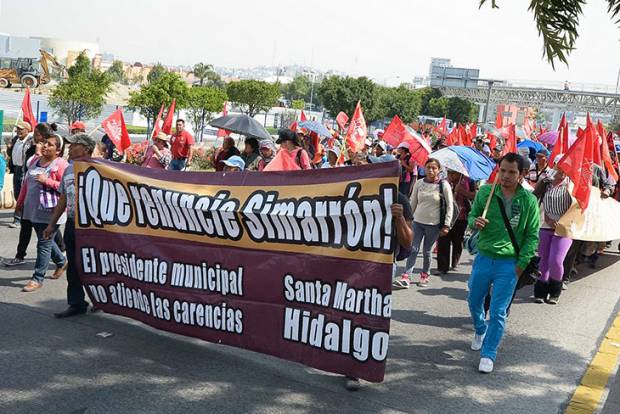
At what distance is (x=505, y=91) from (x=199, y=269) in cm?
6871

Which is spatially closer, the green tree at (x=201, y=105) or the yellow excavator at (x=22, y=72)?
the green tree at (x=201, y=105)

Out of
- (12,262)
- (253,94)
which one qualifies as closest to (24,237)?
(12,262)

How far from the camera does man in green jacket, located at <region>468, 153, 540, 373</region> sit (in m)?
5.45

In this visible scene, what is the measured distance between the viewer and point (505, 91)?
6988cm

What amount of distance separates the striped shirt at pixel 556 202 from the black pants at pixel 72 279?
505cm

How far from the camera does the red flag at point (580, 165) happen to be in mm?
7824

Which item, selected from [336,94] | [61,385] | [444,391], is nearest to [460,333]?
[444,391]

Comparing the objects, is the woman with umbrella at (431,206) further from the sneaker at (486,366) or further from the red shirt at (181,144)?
the red shirt at (181,144)

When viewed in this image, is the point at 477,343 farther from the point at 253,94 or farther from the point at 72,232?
the point at 253,94

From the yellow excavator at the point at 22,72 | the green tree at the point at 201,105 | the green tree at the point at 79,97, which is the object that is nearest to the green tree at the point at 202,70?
the yellow excavator at the point at 22,72

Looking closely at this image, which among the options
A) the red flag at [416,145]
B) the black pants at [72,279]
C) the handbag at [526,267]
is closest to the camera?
the handbag at [526,267]

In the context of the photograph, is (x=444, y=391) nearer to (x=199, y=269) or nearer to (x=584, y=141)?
(x=199, y=269)

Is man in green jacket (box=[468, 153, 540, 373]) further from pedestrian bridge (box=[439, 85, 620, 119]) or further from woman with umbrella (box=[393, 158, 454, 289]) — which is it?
pedestrian bridge (box=[439, 85, 620, 119])

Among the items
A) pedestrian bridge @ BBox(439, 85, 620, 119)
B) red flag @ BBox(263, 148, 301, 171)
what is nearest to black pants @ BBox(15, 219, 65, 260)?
red flag @ BBox(263, 148, 301, 171)
